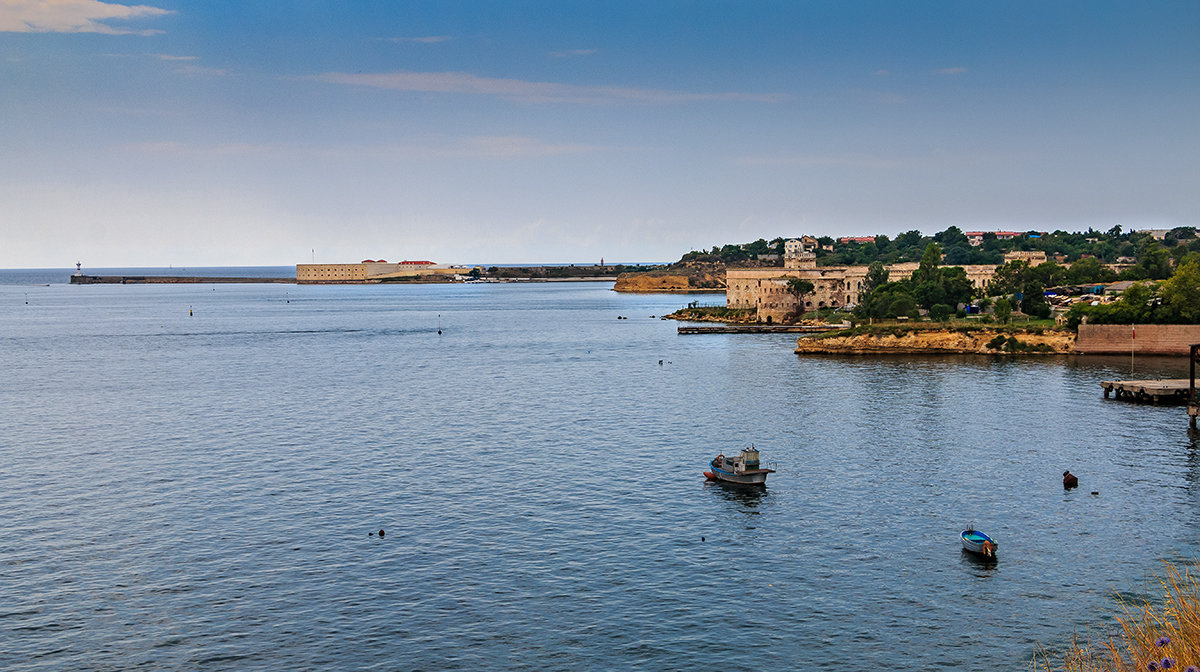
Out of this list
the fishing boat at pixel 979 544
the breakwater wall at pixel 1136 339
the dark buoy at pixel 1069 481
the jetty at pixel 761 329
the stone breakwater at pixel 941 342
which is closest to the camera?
the fishing boat at pixel 979 544

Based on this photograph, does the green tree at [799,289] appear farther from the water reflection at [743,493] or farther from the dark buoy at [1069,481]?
the water reflection at [743,493]

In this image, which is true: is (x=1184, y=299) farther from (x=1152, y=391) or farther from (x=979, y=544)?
(x=979, y=544)

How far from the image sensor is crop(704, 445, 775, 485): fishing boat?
44.1m

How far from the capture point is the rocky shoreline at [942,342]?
97.1m

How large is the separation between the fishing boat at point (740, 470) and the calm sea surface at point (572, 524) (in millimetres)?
825

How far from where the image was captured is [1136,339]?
94.1 m

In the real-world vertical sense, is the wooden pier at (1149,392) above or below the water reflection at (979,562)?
above

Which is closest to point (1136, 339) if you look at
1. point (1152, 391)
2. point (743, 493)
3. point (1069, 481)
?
point (1152, 391)

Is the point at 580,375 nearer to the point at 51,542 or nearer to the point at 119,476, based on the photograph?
the point at 119,476

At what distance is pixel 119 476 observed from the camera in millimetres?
46500

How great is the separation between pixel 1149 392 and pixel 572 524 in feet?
159

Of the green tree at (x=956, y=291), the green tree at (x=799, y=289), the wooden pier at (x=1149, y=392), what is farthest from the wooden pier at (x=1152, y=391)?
the green tree at (x=799, y=289)

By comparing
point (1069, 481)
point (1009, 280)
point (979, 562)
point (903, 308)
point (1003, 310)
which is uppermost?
point (1009, 280)

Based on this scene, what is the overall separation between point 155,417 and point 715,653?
160ft
